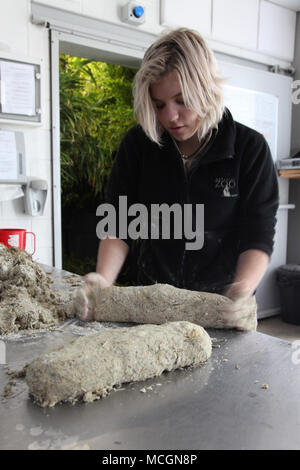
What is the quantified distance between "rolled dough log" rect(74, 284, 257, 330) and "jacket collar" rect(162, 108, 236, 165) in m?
0.48

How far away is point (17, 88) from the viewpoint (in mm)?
2143

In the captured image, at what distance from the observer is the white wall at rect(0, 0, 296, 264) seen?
2.12 m

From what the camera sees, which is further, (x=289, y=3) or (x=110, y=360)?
(x=289, y=3)

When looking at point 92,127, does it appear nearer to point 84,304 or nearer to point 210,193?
point 210,193

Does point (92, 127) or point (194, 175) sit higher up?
point (92, 127)

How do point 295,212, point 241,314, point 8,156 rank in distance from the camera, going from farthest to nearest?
point 295,212, point 8,156, point 241,314

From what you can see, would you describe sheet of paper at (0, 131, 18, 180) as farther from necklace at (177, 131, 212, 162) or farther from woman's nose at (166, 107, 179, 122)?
woman's nose at (166, 107, 179, 122)

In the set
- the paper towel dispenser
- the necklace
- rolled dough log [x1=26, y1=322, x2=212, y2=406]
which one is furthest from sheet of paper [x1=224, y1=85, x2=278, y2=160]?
rolled dough log [x1=26, y1=322, x2=212, y2=406]

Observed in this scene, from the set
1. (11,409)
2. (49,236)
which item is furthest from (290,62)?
(11,409)

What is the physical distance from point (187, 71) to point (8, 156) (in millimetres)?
1334

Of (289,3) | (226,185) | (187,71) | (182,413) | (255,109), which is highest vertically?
(289,3)

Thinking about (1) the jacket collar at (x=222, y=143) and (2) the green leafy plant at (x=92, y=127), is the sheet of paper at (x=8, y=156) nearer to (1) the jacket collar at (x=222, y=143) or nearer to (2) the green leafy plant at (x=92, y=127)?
(2) the green leafy plant at (x=92, y=127)

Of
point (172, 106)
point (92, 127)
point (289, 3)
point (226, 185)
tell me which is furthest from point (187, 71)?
point (289, 3)

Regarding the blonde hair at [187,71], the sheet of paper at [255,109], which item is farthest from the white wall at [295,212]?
the blonde hair at [187,71]
